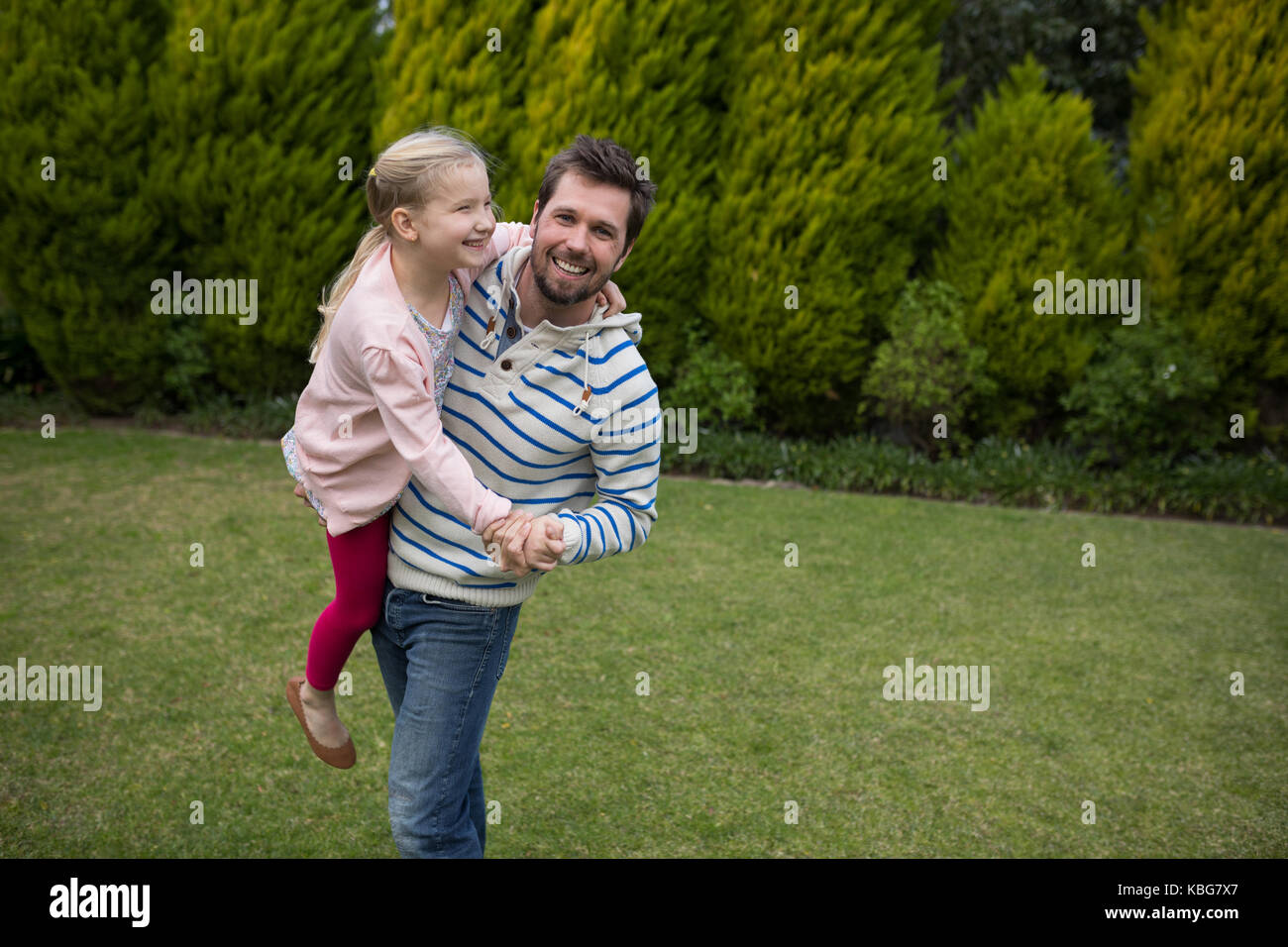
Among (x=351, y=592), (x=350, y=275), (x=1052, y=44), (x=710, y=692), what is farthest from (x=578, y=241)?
(x=1052, y=44)

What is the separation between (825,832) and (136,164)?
25.5ft

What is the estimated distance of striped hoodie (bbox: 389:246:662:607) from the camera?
2.35 metres

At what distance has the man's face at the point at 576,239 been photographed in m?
2.29

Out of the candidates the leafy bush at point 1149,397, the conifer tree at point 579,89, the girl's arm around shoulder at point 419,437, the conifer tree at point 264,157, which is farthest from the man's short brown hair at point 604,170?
the conifer tree at point 264,157

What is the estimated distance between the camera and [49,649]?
4664 mm

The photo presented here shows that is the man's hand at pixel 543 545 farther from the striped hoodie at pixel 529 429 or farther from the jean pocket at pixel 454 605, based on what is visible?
the jean pocket at pixel 454 605

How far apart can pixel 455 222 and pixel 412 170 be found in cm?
15

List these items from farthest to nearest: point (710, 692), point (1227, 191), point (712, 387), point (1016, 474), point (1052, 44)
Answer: point (1052, 44) → point (712, 387) → point (1016, 474) → point (1227, 191) → point (710, 692)

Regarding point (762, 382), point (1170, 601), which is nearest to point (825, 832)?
point (1170, 601)

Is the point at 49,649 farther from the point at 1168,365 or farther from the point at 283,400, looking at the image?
the point at 1168,365

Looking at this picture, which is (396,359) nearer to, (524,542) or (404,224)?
(404,224)

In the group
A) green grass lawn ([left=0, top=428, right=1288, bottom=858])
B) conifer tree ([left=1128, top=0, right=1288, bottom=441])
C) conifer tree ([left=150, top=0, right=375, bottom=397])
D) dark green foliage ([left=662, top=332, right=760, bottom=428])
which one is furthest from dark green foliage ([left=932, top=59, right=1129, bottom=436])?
conifer tree ([left=150, top=0, right=375, bottom=397])

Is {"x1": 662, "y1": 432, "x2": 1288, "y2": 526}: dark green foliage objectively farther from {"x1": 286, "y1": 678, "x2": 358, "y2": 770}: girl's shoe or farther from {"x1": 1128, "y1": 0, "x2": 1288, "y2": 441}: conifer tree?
{"x1": 286, "y1": 678, "x2": 358, "y2": 770}: girl's shoe

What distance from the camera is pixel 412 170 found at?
2262 millimetres
